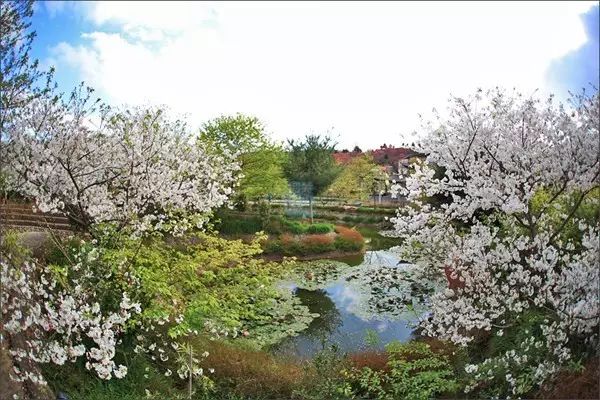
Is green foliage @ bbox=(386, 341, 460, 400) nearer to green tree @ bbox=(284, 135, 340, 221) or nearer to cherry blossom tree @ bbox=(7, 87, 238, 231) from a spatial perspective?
cherry blossom tree @ bbox=(7, 87, 238, 231)

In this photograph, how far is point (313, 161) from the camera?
12.5 meters

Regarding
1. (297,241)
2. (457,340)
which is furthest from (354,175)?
(457,340)

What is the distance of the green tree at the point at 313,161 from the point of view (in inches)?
489

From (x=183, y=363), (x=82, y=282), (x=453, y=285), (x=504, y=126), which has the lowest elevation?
(x=183, y=363)

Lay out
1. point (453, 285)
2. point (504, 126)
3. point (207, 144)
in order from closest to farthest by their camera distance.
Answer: point (504, 126), point (453, 285), point (207, 144)

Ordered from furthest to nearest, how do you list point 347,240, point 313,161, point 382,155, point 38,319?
1. point 382,155
2. point 313,161
3. point 347,240
4. point 38,319

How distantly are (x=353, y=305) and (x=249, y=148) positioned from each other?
12.0ft

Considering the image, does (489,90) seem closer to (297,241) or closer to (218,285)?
(218,285)

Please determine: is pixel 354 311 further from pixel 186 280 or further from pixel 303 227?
pixel 186 280

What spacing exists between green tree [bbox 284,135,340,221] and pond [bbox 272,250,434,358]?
318 cm

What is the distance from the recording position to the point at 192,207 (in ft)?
19.9

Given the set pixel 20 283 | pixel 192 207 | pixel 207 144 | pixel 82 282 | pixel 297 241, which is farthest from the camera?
pixel 297 241

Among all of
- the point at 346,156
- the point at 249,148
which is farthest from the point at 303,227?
the point at 346,156

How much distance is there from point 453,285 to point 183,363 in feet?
9.26
